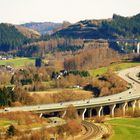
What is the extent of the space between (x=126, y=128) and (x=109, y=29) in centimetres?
12536

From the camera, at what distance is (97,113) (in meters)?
73.6

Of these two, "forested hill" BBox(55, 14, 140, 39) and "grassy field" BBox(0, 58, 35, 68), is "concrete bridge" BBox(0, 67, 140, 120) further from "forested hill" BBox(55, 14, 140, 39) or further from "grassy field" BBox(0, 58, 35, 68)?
"forested hill" BBox(55, 14, 140, 39)

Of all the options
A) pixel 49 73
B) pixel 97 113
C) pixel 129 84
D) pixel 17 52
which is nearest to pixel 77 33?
pixel 17 52

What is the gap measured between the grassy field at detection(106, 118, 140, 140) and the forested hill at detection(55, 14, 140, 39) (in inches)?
4436

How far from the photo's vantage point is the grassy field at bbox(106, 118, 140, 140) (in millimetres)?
56469

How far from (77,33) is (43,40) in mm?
13430

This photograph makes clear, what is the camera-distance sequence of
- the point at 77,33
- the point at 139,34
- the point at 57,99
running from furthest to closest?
1. the point at 77,33
2. the point at 139,34
3. the point at 57,99

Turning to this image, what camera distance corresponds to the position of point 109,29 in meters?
185

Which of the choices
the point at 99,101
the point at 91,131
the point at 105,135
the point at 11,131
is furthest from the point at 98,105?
the point at 11,131

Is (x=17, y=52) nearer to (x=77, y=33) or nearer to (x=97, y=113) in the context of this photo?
(x=77, y=33)

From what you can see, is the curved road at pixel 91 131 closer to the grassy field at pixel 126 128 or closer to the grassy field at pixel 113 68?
the grassy field at pixel 126 128

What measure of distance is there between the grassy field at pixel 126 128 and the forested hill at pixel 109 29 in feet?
370

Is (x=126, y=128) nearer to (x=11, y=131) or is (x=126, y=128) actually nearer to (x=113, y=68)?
(x=11, y=131)

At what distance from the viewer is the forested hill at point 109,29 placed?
18188 cm
